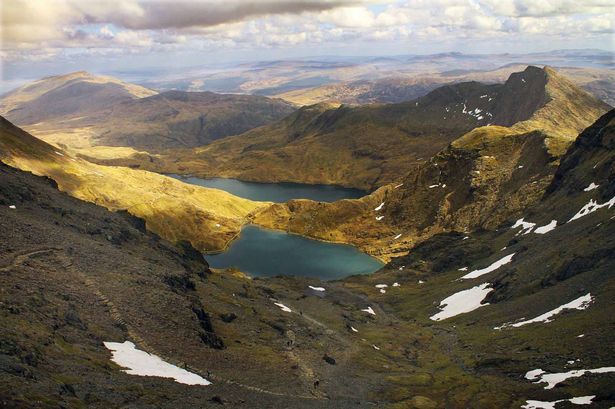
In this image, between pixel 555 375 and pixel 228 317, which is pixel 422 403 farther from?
pixel 228 317

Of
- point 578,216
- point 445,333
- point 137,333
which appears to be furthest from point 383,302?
point 137,333

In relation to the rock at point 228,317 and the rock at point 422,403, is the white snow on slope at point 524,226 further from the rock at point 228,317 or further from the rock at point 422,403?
the rock at point 228,317

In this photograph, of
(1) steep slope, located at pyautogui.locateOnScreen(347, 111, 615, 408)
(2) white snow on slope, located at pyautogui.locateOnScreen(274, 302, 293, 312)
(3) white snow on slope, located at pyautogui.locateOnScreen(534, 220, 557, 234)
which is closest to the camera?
(1) steep slope, located at pyautogui.locateOnScreen(347, 111, 615, 408)

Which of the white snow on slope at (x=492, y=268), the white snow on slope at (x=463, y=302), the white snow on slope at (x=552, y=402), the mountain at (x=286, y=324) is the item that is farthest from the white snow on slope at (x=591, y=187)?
the white snow on slope at (x=552, y=402)

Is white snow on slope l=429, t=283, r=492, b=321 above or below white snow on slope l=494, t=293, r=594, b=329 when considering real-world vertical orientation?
below

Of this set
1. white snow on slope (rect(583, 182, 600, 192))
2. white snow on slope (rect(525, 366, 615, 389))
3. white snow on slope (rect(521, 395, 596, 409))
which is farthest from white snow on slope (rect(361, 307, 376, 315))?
white snow on slope (rect(521, 395, 596, 409))

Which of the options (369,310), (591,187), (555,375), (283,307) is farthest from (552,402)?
(591,187)

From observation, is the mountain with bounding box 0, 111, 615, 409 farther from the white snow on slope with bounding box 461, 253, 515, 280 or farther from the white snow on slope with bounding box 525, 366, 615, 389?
the white snow on slope with bounding box 461, 253, 515, 280

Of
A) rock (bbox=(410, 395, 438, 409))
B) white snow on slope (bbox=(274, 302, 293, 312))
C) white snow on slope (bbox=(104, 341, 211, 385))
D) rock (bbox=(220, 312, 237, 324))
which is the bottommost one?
white snow on slope (bbox=(274, 302, 293, 312))
